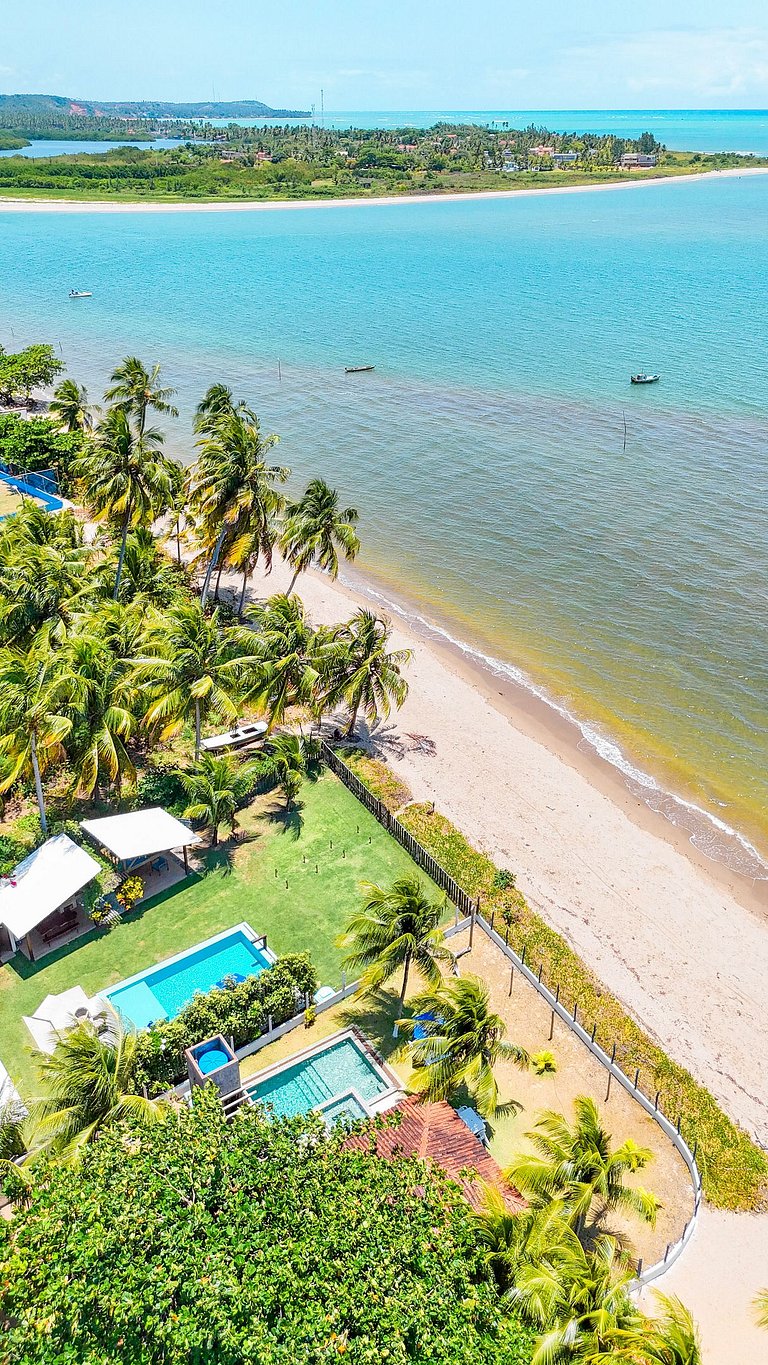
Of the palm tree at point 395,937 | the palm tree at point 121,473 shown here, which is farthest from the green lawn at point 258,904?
the palm tree at point 121,473

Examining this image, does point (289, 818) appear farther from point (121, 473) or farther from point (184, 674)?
point (121, 473)

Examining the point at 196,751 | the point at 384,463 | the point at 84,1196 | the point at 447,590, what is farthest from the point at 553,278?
the point at 84,1196

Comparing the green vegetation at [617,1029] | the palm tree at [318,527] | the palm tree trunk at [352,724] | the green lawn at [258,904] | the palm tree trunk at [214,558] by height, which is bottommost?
the green vegetation at [617,1029]

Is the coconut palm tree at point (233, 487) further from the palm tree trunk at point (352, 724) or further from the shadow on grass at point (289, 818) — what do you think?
the shadow on grass at point (289, 818)

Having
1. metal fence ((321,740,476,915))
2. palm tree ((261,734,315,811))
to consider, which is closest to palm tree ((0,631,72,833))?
palm tree ((261,734,315,811))

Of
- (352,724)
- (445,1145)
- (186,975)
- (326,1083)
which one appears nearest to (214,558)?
(352,724)

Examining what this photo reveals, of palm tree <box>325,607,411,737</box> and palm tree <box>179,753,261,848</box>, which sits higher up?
palm tree <box>325,607,411,737</box>

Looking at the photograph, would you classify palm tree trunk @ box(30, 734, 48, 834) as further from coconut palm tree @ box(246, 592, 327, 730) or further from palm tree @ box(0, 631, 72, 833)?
coconut palm tree @ box(246, 592, 327, 730)
